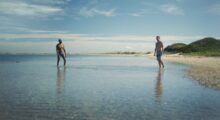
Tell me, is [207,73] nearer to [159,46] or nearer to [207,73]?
[207,73]

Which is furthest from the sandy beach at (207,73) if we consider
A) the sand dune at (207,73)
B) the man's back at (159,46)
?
the man's back at (159,46)

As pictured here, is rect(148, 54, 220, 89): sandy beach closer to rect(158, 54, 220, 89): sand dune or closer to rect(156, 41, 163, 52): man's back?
rect(158, 54, 220, 89): sand dune

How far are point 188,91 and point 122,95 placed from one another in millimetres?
3133

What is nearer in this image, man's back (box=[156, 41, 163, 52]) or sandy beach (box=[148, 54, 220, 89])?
sandy beach (box=[148, 54, 220, 89])

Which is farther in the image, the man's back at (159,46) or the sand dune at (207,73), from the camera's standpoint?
the man's back at (159,46)

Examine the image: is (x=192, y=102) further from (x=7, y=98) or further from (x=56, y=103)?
(x=7, y=98)

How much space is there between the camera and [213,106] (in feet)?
36.9

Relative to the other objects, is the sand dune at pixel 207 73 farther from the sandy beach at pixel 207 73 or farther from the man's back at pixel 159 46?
the man's back at pixel 159 46

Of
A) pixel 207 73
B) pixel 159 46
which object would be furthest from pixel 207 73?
pixel 159 46

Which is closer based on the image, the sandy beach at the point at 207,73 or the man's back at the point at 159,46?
the sandy beach at the point at 207,73

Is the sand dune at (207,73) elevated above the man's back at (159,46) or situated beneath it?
situated beneath

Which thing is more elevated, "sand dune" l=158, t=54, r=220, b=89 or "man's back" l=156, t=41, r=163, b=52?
"man's back" l=156, t=41, r=163, b=52

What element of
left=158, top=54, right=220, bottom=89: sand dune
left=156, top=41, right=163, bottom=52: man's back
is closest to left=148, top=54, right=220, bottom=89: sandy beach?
left=158, top=54, right=220, bottom=89: sand dune

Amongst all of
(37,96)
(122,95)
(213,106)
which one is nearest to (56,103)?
(37,96)
